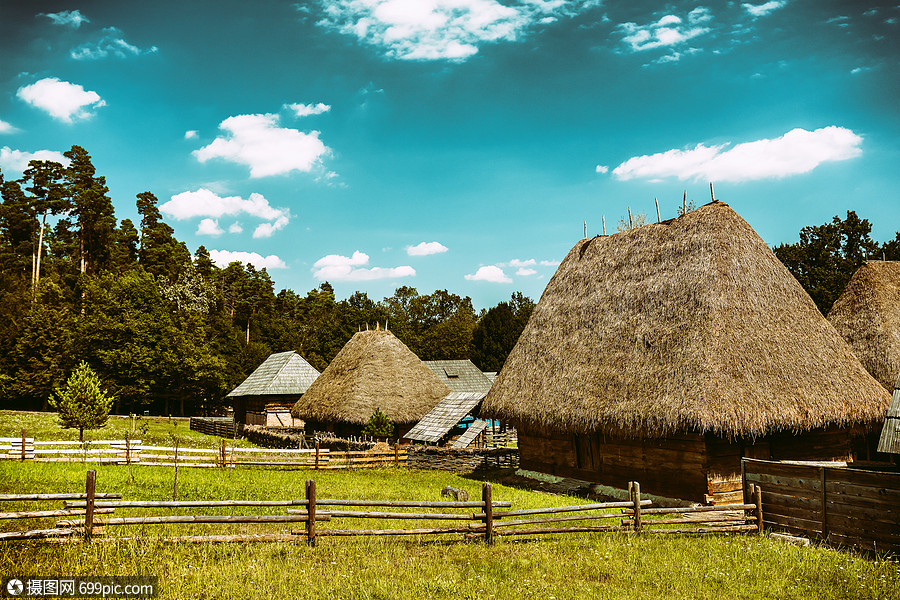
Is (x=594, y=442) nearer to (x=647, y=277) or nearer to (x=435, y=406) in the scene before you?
(x=647, y=277)

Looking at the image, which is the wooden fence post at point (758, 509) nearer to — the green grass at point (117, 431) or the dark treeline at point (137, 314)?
the green grass at point (117, 431)

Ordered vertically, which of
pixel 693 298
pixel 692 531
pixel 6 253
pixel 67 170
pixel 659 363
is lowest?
pixel 692 531

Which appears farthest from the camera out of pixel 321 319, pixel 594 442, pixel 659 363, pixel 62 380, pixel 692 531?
pixel 321 319

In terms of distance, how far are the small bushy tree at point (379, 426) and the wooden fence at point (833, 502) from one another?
735 inches

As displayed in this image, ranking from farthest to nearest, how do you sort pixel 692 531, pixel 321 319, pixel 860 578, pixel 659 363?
pixel 321 319, pixel 659 363, pixel 692 531, pixel 860 578

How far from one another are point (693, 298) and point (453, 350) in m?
65.8

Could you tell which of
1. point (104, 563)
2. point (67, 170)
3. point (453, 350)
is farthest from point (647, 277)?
point (453, 350)

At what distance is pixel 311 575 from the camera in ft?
26.9

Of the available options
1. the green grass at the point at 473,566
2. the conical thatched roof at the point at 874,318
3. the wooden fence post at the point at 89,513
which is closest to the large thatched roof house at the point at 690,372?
the green grass at the point at 473,566

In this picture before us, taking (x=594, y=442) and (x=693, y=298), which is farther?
(x=594, y=442)

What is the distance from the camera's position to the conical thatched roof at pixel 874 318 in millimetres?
20625

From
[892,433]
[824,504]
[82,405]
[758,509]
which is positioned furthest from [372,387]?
[892,433]

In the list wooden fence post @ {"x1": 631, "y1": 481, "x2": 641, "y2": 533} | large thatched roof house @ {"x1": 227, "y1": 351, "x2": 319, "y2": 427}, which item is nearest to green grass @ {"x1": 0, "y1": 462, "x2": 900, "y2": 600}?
wooden fence post @ {"x1": 631, "y1": 481, "x2": 641, "y2": 533}

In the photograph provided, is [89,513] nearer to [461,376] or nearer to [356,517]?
[356,517]
